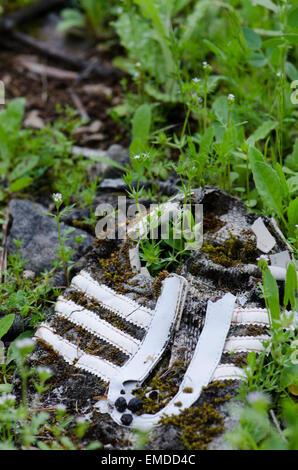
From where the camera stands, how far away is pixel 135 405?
1.91m

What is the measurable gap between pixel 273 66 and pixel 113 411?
2.51 m

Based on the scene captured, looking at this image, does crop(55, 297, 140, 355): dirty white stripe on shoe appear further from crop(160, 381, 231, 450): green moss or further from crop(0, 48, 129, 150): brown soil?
crop(0, 48, 129, 150): brown soil

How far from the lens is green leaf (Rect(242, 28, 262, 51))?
3.20 metres

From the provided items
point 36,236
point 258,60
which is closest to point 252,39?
point 258,60

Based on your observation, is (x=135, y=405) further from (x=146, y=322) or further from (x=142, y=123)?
(x=142, y=123)

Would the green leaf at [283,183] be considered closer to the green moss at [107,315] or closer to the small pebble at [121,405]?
the green moss at [107,315]

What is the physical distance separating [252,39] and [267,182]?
1237 mm

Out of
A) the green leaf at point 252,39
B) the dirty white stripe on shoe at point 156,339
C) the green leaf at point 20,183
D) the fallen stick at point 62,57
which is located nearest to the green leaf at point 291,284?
the dirty white stripe on shoe at point 156,339

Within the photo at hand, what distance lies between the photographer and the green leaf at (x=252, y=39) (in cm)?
320

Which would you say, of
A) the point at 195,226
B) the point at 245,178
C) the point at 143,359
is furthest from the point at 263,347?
the point at 245,178

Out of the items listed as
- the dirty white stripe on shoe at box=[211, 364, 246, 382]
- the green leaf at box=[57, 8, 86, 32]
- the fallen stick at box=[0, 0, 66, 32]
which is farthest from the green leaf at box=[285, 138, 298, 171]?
the fallen stick at box=[0, 0, 66, 32]

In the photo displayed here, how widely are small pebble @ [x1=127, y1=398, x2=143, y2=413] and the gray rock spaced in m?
1.06

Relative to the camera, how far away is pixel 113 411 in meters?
1.93
